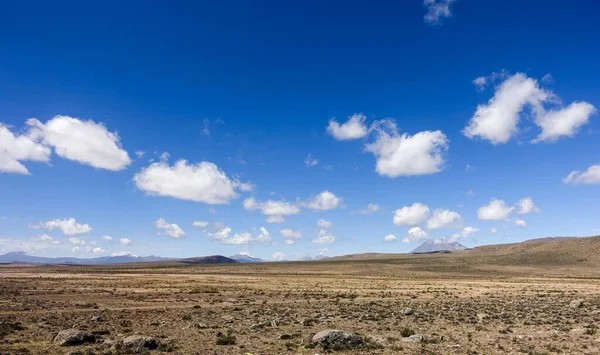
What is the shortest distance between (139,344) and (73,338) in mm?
3382

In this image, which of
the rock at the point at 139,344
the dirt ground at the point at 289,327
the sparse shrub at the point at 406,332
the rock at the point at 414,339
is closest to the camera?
the rock at the point at 139,344

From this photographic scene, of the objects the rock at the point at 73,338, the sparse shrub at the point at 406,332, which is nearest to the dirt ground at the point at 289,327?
the sparse shrub at the point at 406,332

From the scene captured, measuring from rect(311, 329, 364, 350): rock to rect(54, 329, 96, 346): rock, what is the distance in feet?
34.2

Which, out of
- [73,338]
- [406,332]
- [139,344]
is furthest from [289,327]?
[73,338]

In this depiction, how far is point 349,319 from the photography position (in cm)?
2662

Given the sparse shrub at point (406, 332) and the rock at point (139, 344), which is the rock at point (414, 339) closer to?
the sparse shrub at point (406, 332)

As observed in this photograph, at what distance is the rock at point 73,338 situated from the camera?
17.6 metres

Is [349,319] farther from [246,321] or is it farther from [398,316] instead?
[246,321]

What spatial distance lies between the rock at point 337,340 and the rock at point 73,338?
10.4m

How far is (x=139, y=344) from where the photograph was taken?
17.0 m

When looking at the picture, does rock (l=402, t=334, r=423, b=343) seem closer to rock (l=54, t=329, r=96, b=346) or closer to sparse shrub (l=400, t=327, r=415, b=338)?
sparse shrub (l=400, t=327, r=415, b=338)

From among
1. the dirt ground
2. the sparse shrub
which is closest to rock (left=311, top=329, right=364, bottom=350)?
the dirt ground

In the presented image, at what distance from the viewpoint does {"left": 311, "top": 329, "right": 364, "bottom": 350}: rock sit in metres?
17.6

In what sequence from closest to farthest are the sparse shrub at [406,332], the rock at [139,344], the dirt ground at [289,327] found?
the rock at [139,344], the dirt ground at [289,327], the sparse shrub at [406,332]
